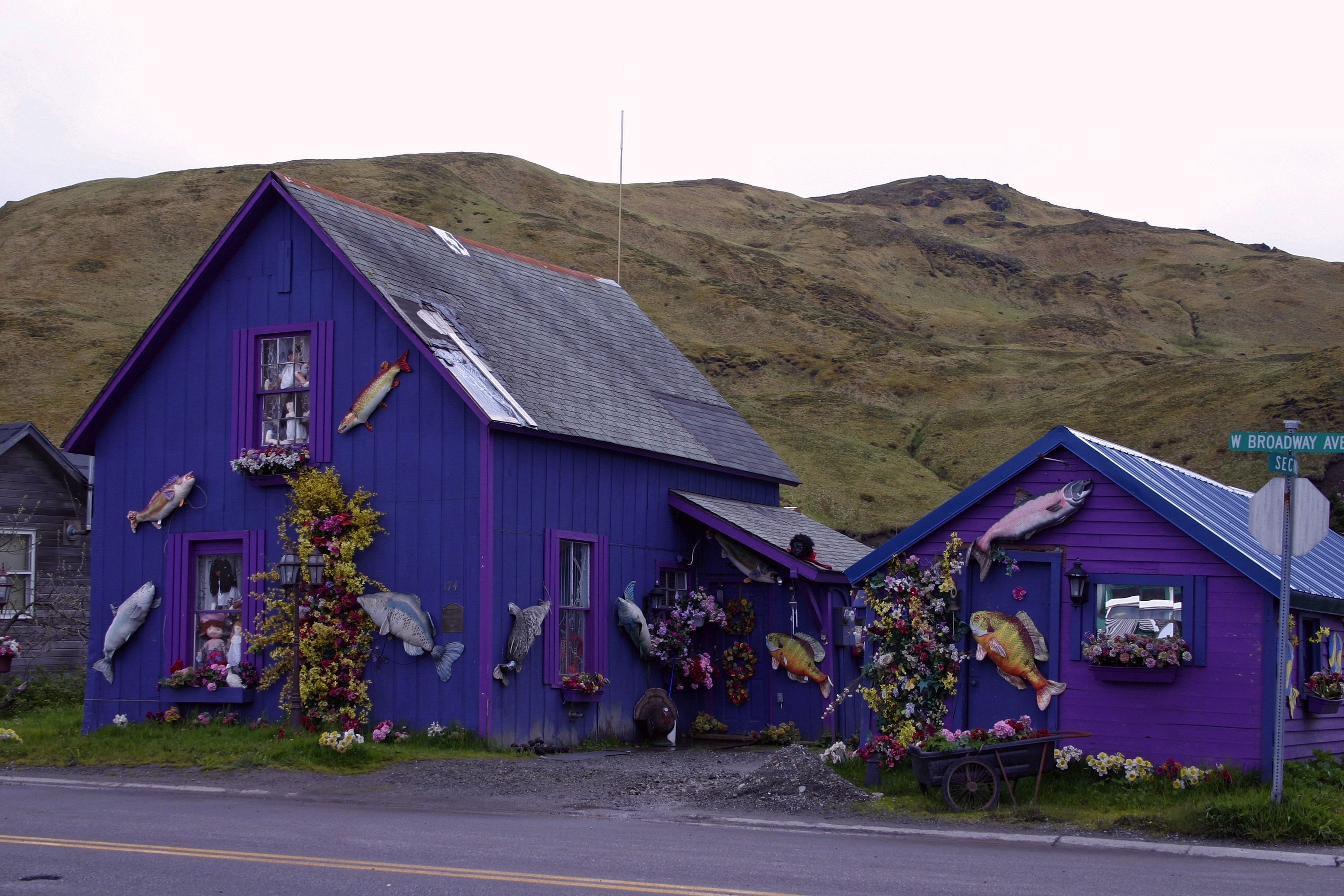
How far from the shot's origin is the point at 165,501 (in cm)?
1759

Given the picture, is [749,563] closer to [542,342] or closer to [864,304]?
[542,342]

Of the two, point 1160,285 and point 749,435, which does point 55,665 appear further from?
point 1160,285

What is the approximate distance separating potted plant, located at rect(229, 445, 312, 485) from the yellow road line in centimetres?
731

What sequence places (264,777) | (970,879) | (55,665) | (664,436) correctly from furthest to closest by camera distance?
(55,665), (664,436), (264,777), (970,879)

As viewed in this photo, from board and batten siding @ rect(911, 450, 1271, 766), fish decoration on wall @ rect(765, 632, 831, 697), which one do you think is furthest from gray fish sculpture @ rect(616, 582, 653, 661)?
board and batten siding @ rect(911, 450, 1271, 766)

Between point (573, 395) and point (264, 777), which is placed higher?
point (573, 395)

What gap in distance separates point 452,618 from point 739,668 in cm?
519

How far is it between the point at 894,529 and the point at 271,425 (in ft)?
91.8

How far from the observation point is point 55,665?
2291 cm

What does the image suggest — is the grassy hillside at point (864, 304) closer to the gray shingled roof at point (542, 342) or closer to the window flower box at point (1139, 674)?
the gray shingled roof at point (542, 342)

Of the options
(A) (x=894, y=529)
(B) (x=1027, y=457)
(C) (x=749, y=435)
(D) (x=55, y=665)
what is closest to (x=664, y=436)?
(C) (x=749, y=435)

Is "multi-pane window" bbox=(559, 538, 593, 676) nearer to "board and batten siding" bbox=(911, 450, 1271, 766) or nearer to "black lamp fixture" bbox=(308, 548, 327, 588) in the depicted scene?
"black lamp fixture" bbox=(308, 548, 327, 588)

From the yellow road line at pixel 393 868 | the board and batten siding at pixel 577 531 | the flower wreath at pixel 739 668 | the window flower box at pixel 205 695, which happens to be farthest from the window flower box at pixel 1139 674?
the window flower box at pixel 205 695

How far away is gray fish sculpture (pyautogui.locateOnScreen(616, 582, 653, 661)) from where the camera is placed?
18.1 metres
